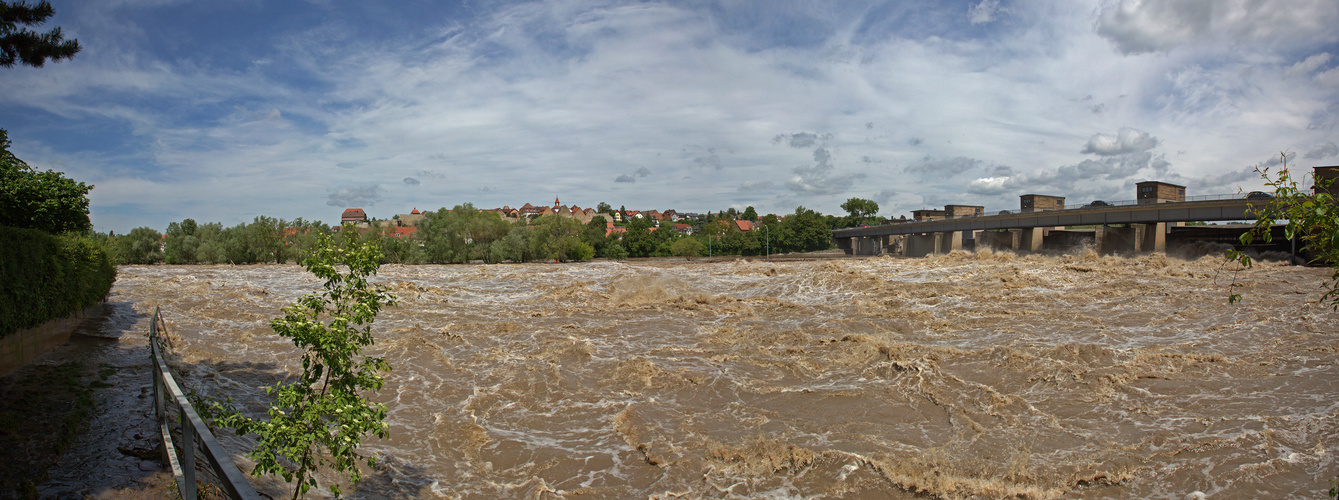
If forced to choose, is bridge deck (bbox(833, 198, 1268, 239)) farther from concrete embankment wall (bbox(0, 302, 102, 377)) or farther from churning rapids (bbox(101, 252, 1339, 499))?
concrete embankment wall (bbox(0, 302, 102, 377))

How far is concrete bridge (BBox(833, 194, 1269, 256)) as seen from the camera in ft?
141

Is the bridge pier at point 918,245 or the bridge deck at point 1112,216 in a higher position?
the bridge deck at point 1112,216

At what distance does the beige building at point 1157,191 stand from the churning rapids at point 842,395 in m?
28.3

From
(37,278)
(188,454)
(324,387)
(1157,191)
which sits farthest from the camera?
(1157,191)

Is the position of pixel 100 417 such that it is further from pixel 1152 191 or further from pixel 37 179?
pixel 1152 191

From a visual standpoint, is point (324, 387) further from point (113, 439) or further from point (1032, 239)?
point (1032, 239)

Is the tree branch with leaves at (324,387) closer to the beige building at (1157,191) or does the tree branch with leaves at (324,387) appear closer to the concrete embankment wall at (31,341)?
the concrete embankment wall at (31,341)

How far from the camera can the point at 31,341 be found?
11.4 meters

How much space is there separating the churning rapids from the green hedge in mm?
2701

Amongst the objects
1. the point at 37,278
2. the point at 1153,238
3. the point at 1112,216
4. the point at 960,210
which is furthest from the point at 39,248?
the point at 960,210

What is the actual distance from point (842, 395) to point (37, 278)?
16274 millimetres

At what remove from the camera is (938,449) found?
9.48 metres

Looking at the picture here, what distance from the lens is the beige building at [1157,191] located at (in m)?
50.0

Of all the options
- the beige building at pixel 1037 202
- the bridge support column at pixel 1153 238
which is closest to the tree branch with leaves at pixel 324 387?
the bridge support column at pixel 1153 238
